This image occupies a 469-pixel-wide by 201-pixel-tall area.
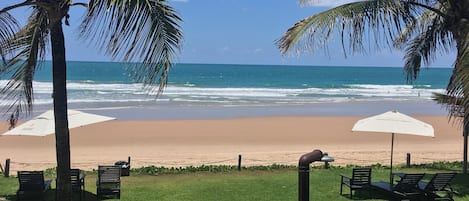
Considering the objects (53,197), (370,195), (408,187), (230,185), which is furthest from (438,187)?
(53,197)

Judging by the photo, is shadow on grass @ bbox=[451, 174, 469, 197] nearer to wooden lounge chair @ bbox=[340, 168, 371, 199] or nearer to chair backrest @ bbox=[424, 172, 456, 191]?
chair backrest @ bbox=[424, 172, 456, 191]

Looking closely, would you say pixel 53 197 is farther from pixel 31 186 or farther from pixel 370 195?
pixel 370 195

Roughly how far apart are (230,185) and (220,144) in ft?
27.7

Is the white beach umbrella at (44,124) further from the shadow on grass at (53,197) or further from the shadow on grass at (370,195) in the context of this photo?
the shadow on grass at (370,195)

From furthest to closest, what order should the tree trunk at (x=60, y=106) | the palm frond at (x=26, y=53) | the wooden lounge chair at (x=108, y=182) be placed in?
1. the wooden lounge chair at (x=108, y=182)
2. the palm frond at (x=26, y=53)
3. the tree trunk at (x=60, y=106)

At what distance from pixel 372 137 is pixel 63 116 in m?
16.7

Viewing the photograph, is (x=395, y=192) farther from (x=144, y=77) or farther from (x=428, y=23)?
(x=144, y=77)

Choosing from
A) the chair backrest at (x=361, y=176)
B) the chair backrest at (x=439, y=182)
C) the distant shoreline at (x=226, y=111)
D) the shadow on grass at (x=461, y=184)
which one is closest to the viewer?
the chair backrest at (x=439, y=182)

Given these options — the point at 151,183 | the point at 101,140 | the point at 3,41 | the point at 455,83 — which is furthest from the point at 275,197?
the point at 101,140

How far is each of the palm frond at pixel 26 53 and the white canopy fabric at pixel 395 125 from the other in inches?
242

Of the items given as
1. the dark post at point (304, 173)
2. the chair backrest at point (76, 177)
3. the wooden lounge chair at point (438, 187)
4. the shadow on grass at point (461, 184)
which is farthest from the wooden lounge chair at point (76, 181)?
the shadow on grass at point (461, 184)

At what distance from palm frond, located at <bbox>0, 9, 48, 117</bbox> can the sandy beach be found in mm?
7714

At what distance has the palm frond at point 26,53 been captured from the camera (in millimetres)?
6945

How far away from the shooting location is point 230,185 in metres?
11.3
